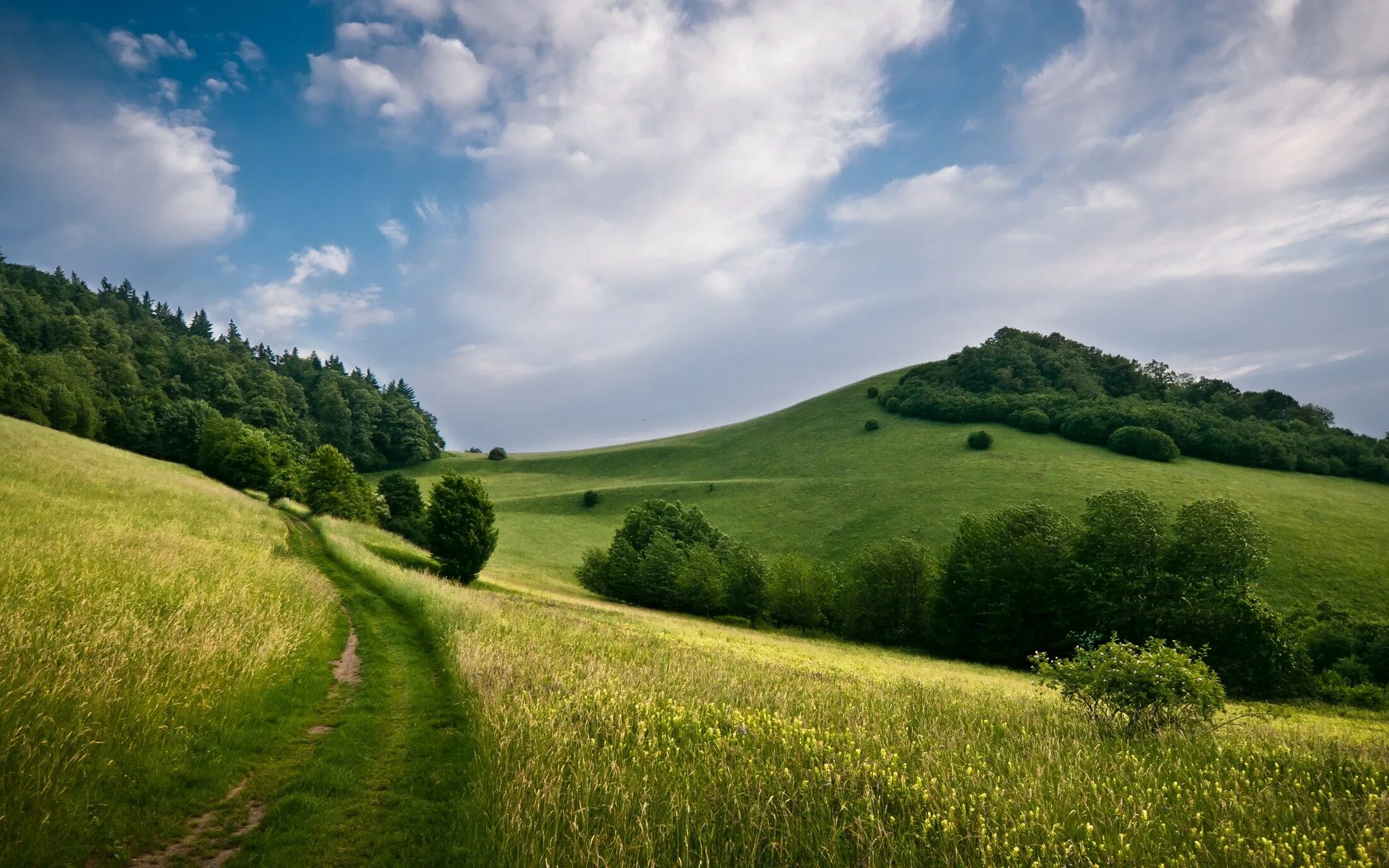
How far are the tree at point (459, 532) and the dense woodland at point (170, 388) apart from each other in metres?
29.6

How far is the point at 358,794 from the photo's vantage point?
734cm

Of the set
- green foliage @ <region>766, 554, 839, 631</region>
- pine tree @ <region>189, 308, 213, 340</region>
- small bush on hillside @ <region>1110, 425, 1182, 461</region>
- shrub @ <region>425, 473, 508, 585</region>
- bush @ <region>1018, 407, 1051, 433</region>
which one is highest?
pine tree @ <region>189, 308, 213, 340</region>

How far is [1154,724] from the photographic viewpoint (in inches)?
406

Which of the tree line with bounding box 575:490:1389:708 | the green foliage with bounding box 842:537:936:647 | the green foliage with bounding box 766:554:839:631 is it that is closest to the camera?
the tree line with bounding box 575:490:1389:708

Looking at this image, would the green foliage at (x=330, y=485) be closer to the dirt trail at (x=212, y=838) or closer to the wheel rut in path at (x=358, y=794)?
the wheel rut in path at (x=358, y=794)

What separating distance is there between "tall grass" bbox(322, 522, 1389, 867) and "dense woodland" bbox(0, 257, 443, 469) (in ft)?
219

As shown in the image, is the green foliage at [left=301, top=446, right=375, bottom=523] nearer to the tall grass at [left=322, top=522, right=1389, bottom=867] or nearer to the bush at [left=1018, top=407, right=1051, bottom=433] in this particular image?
the tall grass at [left=322, top=522, right=1389, bottom=867]

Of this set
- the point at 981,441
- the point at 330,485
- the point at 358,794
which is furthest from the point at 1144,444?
the point at 330,485

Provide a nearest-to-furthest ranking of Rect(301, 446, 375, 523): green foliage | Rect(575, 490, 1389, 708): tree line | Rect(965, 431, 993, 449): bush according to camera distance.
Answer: Rect(575, 490, 1389, 708): tree line → Rect(301, 446, 375, 523): green foliage → Rect(965, 431, 993, 449): bush

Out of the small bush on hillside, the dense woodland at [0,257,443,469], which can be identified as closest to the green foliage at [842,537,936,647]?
the small bush on hillside

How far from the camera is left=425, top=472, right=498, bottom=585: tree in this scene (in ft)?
134

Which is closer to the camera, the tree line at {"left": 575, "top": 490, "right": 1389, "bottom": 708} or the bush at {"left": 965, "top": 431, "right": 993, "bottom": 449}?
the tree line at {"left": 575, "top": 490, "right": 1389, "bottom": 708}

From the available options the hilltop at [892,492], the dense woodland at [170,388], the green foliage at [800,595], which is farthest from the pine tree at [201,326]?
the green foliage at [800,595]

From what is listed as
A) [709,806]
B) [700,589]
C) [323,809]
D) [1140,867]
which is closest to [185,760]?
[323,809]
